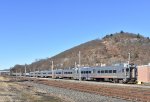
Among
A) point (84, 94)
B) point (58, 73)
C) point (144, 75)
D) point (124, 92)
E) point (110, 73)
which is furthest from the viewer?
point (58, 73)

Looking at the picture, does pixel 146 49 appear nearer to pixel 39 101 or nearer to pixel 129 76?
pixel 129 76

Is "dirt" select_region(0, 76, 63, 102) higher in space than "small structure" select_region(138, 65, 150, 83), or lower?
lower

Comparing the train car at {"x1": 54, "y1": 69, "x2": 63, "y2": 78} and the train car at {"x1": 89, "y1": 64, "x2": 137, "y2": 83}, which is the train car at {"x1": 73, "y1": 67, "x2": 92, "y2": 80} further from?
the train car at {"x1": 54, "y1": 69, "x2": 63, "y2": 78}

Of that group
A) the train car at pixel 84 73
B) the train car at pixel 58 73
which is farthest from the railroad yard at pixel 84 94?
the train car at pixel 58 73

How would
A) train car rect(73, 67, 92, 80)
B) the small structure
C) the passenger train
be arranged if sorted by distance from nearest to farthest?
the passenger train → the small structure → train car rect(73, 67, 92, 80)

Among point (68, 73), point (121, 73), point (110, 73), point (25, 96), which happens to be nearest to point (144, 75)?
point (121, 73)

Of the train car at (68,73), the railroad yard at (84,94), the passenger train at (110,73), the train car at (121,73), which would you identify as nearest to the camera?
the railroad yard at (84,94)

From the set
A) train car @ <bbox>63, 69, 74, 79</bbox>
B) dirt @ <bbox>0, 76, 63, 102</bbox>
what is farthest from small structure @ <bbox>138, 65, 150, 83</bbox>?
train car @ <bbox>63, 69, 74, 79</bbox>

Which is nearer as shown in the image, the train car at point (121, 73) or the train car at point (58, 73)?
the train car at point (121, 73)

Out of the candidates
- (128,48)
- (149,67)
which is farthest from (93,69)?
(128,48)

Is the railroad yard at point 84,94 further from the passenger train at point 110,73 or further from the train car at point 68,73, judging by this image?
the train car at point 68,73

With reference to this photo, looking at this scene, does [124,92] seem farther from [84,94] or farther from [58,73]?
[58,73]

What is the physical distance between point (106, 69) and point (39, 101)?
47.5 metres

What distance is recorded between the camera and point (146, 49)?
176 m
